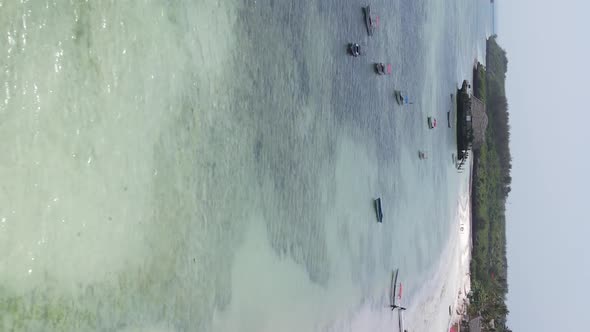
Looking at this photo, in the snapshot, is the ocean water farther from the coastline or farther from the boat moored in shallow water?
the coastline

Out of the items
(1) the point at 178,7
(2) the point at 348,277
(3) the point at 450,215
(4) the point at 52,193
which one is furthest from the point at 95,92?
(3) the point at 450,215

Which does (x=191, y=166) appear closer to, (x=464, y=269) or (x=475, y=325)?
(x=475, y=325)

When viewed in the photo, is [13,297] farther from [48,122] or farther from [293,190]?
[293,190]

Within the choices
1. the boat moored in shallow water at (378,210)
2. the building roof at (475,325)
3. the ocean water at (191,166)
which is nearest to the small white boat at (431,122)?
the ocean water at (191,166)

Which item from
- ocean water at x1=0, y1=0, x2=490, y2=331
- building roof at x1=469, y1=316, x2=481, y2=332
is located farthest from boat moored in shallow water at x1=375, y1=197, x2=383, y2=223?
building roof at x1=469, y1=316, x2=481, y2=332

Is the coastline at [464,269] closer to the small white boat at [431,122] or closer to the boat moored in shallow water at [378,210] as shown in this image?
the small white boat at [431,122]

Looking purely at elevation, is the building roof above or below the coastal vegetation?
below
